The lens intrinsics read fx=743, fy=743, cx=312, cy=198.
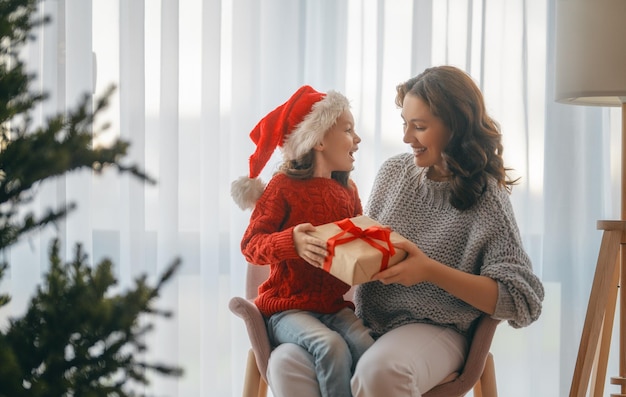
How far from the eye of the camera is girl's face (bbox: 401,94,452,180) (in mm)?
1894

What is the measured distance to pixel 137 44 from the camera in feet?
8.43

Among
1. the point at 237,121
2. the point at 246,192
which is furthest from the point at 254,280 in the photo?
the point at 237,121

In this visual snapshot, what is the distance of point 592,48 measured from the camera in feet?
6.64

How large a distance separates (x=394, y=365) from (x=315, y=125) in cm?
65

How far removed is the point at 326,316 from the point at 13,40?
1.31 meters

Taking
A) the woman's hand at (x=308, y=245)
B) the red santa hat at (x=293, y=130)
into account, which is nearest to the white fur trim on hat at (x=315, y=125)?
the red santa hat at (x=293, y=130)

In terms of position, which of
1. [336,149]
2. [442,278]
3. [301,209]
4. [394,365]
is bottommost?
[394,365]

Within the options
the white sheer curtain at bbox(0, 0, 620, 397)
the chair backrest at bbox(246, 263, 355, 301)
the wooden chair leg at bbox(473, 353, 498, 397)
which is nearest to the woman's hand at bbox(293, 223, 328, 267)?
the chair backrest at bbox(246, 263, 355, 301)

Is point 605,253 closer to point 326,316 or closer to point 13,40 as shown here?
point 326,316

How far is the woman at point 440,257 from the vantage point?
171 cm

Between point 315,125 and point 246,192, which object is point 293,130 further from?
point 246,192

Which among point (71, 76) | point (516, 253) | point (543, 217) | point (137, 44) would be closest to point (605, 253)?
point (516, 253)

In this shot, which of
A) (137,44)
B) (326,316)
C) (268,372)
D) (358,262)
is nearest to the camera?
(358,262)

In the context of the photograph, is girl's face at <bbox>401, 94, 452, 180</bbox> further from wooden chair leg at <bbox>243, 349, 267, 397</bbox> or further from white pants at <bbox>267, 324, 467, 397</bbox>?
wooden chair leg at <bbox>243, 349, 267, 397</bbox>
